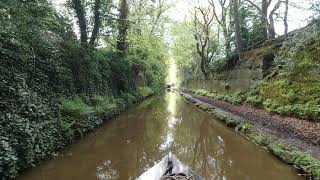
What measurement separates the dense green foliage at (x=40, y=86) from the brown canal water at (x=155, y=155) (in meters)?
0.55

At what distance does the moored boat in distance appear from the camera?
4.66m

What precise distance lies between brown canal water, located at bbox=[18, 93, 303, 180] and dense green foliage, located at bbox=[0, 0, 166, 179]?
553mm

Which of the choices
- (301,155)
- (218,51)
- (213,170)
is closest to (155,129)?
(213,170)

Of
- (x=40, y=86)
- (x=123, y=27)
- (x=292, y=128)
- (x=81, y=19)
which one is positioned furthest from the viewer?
(x=123, y=27)

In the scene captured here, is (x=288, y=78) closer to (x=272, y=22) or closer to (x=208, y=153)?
(x=208, y=153)

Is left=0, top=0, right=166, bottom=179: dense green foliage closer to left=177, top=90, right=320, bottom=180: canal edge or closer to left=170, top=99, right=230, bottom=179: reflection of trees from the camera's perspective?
left=170, top=99, right=230, bottom=179: reflection of trees

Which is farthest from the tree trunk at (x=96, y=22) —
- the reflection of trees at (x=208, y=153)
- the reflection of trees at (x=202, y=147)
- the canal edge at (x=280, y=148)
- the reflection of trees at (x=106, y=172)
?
the reflection of trees at (x=106, y=172)

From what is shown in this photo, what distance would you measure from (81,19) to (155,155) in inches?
358

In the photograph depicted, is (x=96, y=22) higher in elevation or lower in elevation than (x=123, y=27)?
lower

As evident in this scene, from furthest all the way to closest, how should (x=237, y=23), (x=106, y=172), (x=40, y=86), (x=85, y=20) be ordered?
(x=237, y=23)
(x=85, y=20)
(x=40, y=86)
(x=106, y=172)

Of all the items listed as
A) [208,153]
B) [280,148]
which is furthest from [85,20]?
[280,148]

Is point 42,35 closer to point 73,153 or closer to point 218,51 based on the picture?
point 73,153

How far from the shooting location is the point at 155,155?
8.26 m

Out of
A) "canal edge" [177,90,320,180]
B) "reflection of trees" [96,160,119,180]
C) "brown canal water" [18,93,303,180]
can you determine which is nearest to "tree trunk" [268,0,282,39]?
"canal edge" [177,90,320,180]
